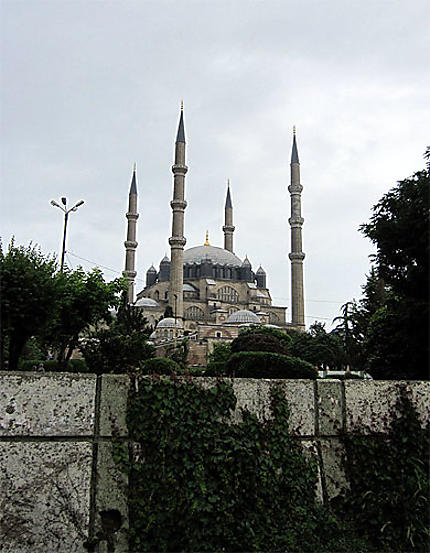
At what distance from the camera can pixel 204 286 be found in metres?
56.1

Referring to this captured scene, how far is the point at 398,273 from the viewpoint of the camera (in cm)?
1188

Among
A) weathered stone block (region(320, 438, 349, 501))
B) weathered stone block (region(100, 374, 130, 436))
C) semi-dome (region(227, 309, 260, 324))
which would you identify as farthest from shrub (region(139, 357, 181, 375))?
semi-dome (region(227, 309, 260, 324))

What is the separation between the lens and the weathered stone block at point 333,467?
3928 mm

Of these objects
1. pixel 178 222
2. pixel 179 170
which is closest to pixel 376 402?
pixel 178 222

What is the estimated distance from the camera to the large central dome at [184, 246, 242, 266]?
58.9 meters

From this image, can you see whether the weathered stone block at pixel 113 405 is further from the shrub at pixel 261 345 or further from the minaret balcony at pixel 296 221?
the minaret balcony at pixel 296 221

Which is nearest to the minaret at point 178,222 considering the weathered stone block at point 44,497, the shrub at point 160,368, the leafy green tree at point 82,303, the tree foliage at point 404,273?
the leafy green tree at point 82,303

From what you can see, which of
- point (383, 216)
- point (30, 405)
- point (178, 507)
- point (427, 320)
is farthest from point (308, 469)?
point (383, 216)

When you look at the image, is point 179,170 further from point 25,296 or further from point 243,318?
point 25,296

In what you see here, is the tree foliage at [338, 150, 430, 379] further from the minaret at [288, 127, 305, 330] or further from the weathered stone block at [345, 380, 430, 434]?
the minaret at [288, 127, 305, 330]

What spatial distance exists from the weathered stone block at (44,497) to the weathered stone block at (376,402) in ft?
6.59

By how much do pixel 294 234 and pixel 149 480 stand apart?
46002 mm

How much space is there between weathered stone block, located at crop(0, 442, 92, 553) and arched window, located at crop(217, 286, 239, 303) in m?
53.2

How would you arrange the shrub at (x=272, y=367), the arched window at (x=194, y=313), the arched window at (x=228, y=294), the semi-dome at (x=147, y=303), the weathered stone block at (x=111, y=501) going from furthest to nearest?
the arched window at (x=228, y=294), the arched window at (x=194, y=313), the semi-dome at (x=147, y=303), the shrub at (x=272, y=367), the weathered stone block at (x=111, y=501)
